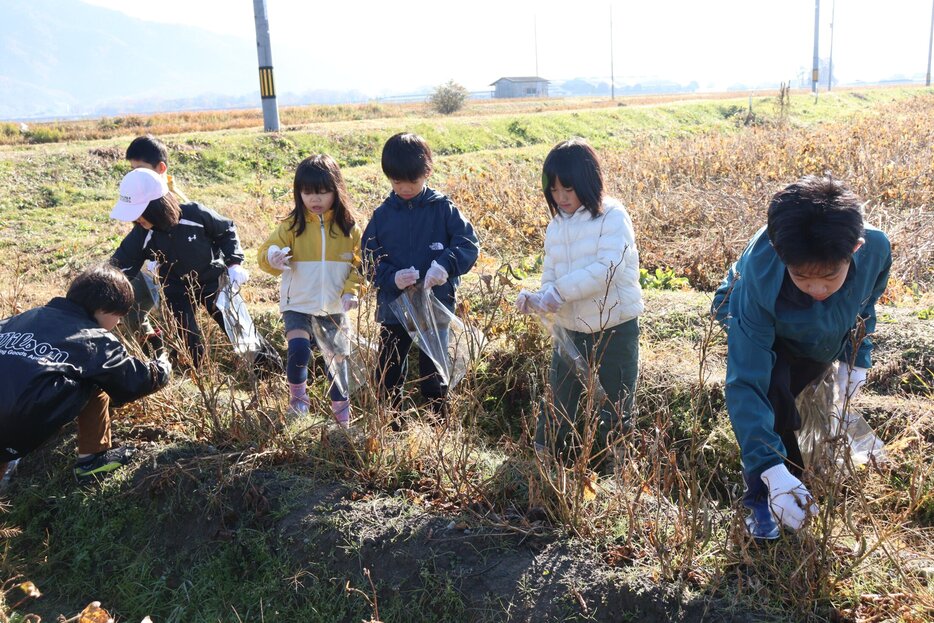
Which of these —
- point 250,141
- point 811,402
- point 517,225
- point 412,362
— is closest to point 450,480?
point 811,402

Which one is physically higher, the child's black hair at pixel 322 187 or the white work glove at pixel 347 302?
the child's black hair at pixel 322 187

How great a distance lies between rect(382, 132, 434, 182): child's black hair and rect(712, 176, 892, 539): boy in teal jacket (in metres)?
1.52

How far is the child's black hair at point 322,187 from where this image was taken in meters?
3.38

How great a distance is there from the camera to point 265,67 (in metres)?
14.7

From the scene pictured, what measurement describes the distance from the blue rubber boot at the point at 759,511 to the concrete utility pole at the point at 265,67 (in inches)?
536

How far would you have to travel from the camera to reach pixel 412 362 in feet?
13.9

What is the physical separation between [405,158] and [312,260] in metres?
0.68

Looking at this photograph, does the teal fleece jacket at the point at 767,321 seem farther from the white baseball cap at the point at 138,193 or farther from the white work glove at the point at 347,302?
the white baseball cap at the point at 138,193

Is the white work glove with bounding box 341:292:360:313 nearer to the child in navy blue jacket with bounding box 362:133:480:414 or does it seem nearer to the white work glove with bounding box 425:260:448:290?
the child in navy blue jacket with bounding box 362:133:480:414

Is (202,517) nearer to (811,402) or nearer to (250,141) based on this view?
(811,402)

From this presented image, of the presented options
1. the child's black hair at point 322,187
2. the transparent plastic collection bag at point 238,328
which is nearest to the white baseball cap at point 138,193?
the transparent plastic collection bag at point 238,328

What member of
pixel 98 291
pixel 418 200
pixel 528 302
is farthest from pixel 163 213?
pixel 528 302

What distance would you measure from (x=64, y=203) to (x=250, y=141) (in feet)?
13.7

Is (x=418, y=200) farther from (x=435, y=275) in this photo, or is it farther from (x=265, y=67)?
(x=265, y=67)
